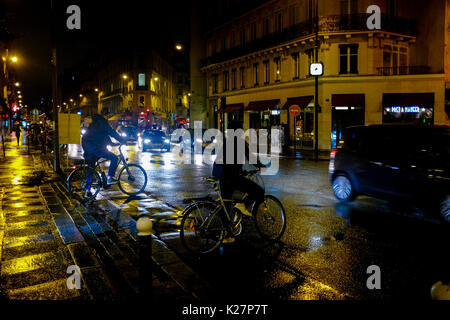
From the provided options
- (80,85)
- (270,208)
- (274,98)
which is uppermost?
(80,85)

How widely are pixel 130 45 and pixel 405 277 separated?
3144 inches

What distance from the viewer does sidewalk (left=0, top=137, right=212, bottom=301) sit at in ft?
14.7

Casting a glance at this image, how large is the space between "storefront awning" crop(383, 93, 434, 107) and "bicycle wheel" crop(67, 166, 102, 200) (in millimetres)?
27112

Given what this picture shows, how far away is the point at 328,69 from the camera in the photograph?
104 feet

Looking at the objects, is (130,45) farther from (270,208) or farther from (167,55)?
(270,208)

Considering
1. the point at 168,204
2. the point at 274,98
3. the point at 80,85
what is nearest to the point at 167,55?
the point at 80,85

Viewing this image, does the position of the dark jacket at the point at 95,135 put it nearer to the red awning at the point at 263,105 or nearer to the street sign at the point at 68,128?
the street sign at the point at 68,128

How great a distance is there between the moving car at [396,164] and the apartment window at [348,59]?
23.6 m

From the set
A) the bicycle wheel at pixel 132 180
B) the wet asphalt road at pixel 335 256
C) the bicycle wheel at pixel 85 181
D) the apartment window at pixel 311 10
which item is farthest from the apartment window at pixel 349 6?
the bicycle wheel at pixel 85 181

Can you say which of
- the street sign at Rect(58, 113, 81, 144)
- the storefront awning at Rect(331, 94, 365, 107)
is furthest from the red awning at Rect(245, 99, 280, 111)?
the street sign at Rect(58, 113, 81, 144)

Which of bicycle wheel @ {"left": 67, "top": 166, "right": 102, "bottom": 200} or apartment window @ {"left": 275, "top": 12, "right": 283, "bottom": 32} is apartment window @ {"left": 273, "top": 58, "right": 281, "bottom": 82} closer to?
apartment window @ {"left": 275, "top": 12, "right": 283, "bottom": 32}

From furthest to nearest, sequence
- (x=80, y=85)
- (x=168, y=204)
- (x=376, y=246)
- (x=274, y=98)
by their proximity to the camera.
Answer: (x=80, y=85), (x=274, y=98), (x=168, y=204), (x=376, y=246)

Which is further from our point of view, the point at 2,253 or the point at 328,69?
the point at 328,69

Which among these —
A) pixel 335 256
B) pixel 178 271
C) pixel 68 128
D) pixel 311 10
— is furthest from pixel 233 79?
pixel 178 271
